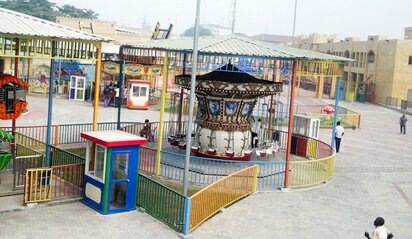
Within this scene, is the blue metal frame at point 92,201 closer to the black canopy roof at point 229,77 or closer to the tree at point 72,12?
the black canopy roof at point 229,77

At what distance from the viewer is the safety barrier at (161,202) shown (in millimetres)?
13344

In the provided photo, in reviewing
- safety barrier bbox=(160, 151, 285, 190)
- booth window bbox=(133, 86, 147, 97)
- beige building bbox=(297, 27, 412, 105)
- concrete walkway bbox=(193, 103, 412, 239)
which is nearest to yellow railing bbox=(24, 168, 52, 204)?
concrete walkway bbox=(193, 103, 412, 239)

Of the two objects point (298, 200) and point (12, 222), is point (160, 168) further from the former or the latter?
point (12, 222)

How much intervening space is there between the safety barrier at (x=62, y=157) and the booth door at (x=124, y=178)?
76.3 inches

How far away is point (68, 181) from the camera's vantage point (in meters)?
16.0

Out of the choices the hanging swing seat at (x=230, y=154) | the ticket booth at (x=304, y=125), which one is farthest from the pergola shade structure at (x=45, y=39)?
the ticket booth at (x=304, y=125)

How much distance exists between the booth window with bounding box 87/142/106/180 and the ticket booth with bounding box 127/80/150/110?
24916 mm

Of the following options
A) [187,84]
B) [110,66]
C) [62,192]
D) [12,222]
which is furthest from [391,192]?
[110,66]

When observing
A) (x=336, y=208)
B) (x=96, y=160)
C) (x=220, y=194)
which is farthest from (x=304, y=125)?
(x=96, y=160)

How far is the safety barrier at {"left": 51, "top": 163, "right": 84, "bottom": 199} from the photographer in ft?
50.0

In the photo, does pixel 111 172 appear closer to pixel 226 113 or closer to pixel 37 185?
pixel 37 185

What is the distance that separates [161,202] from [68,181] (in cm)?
353

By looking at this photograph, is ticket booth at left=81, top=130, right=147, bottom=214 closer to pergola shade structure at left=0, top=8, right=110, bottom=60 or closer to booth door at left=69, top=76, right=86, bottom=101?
pergola shade structure at left=0, top=8, right=110, bottom=60

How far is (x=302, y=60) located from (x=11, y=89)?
30.5ft
